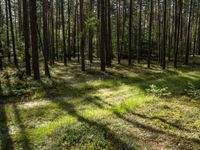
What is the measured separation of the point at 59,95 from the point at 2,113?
4.21 metres

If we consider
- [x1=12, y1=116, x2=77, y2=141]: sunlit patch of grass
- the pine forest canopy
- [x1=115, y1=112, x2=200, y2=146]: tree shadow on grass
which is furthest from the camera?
the pine forest canopy

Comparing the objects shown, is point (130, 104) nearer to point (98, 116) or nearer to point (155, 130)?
point (98, 116)

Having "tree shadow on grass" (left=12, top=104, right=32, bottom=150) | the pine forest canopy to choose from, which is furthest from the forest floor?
the pine forest canopy

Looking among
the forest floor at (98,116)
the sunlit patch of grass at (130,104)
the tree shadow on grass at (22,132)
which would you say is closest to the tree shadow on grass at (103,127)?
the forest floor at (98,116)

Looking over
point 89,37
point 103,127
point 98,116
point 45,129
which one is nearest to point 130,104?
point 98,116

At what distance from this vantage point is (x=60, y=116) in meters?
13.3

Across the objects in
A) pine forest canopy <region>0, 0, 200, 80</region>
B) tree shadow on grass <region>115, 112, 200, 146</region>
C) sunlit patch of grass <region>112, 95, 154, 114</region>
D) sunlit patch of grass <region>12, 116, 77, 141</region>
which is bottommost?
tree shadow on grass <region>115, 112, 200, 146</region>

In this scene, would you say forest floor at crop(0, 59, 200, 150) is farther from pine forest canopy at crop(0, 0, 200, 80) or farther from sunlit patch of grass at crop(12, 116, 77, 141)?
pine forest canopy at crop(0, 0, 200, 80)

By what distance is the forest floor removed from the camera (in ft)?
34.6

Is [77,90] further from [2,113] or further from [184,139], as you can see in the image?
[184,139]

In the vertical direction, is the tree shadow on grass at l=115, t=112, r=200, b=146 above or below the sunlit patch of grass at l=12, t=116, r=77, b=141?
below

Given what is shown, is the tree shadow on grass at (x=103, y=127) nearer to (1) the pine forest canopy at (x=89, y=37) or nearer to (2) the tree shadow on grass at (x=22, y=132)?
(2) the tree shadow on grass at (x=22, y=132)

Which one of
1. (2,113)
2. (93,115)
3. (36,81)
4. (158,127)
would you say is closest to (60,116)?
(93,115)

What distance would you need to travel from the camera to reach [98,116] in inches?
513
